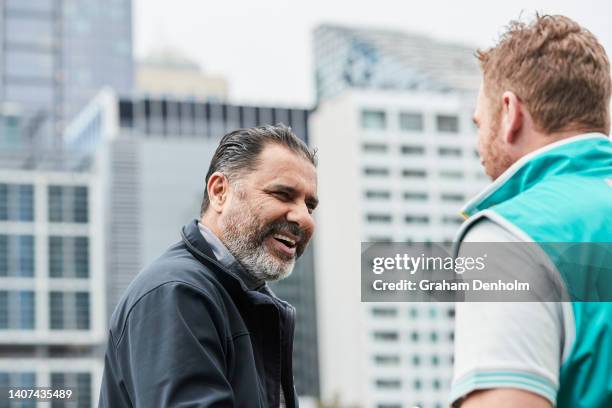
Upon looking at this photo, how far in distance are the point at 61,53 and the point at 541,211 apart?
166 metres

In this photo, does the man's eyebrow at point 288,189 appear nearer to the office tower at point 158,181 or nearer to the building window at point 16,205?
the building window at point 16,205

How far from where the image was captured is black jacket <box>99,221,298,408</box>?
2.46 m

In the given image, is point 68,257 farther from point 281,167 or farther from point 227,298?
point 227,298

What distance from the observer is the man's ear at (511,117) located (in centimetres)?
205

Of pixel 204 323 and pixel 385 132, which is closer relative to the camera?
pixel 204 323

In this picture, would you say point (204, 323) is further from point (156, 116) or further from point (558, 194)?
point (156, 116)

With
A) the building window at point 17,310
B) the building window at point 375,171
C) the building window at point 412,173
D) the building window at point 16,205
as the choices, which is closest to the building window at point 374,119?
the building window at point 375,171

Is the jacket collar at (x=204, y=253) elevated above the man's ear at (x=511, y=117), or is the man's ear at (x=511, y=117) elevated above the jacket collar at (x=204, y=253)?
the man's ear at (x=511, y=117)

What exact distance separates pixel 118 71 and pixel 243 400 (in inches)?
6798

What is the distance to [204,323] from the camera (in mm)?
2547

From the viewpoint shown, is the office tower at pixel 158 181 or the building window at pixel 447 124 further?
the office tower at pixel 158 181

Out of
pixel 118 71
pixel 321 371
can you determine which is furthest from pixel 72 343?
pixel 118 71

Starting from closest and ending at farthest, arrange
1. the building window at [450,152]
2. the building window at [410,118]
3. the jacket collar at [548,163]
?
1. the jacket collar at [548,163]
2. the building window at [410,118]
3. the building window at [450,152]

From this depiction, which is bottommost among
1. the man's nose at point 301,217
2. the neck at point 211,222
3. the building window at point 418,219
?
the building window at point 418,219
